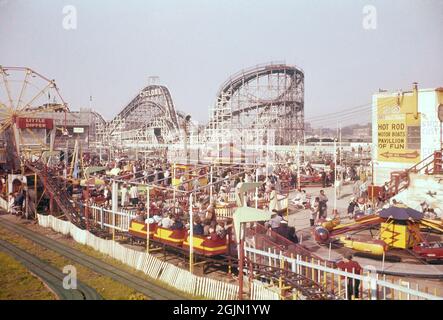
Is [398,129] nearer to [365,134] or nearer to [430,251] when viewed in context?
[430,251]

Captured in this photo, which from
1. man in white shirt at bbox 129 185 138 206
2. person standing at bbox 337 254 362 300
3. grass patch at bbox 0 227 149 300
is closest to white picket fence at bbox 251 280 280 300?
person standing at bbox 337 254 362 300

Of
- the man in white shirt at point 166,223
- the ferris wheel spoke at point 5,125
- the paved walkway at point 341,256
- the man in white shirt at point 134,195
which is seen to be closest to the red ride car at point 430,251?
the paved walkway at point 341,256

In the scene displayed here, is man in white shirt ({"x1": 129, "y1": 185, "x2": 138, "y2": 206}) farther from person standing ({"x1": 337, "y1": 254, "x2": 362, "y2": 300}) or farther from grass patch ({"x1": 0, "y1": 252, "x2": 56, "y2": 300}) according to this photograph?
person standing ({"x1": 337, "y1": 254, "x2": 362, "y2": 300})

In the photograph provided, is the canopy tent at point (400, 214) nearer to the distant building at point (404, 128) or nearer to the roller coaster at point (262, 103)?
the distant building at point (404, 128)

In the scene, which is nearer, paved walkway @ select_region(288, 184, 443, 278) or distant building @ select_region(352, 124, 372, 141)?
paved walkway @ select_region(288, 184, 443, 278)

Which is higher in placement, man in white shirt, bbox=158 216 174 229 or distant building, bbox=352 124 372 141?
distant building, bbox=352 124 372 141

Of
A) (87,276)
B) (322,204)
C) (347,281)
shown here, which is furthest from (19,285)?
(322,204)

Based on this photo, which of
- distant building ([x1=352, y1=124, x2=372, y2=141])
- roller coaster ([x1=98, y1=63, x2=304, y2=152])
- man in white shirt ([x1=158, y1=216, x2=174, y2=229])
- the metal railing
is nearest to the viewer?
the metal railing
